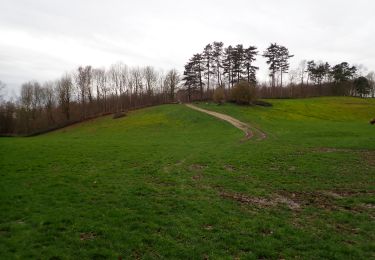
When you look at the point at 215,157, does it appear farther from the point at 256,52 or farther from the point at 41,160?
the point at 256,52

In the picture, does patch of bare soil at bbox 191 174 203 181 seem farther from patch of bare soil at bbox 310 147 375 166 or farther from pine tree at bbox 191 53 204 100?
pine tree at bbox 191 53 204 100

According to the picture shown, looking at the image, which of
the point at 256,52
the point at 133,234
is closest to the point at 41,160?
the point at 133,234

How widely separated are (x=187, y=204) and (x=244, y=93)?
52827 mm

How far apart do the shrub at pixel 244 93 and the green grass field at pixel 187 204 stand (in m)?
39.2

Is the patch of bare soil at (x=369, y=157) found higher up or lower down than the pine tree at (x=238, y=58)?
lower down

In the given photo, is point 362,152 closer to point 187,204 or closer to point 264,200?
point 264,200

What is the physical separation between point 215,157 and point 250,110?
123 feet

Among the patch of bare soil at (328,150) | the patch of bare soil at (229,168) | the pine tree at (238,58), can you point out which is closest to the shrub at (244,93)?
the pine tree at (238,58)

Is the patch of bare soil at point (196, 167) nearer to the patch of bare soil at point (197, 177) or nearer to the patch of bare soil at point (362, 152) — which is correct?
the patch of bare soil at point (197, 177)

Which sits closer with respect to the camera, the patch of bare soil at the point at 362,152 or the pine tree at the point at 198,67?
the patch of bare soil at the point at 362,152

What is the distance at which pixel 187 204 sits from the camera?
438 inches

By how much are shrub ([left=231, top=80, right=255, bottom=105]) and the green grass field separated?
39.2m

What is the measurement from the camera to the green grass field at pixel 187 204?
25.3 feet

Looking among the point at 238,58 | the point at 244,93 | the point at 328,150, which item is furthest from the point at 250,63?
the point at 328,150
